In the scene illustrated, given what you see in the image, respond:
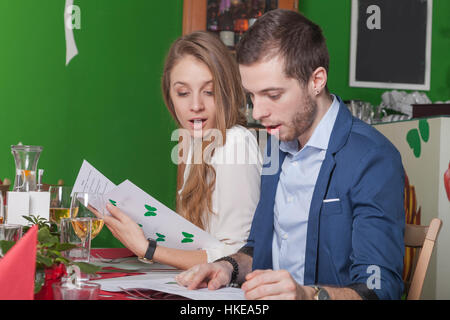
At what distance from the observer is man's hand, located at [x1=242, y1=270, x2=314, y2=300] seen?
874mm

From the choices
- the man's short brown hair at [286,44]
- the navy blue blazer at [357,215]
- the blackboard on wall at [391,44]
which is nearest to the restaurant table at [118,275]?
the navy blue blazer at [357,215]

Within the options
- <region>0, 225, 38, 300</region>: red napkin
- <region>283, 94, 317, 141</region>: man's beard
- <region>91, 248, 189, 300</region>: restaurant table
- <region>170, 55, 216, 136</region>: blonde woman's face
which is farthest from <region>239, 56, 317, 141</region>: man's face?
<region>0, 225, 38, 300</region>: red napkin

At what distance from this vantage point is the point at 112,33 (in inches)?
144

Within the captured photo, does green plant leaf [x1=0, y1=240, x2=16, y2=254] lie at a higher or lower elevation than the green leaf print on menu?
higher

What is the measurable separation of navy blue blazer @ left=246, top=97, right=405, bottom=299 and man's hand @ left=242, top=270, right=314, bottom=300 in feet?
0.73

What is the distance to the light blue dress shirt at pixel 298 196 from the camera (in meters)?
1.37

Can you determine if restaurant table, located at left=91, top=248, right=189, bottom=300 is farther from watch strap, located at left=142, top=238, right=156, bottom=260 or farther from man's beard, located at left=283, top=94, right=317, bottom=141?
man's beard, located at left=283, top=94, right=317, bottom=141

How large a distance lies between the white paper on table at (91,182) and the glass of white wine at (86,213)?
5 centimetres

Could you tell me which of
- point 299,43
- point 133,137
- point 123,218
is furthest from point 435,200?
point 133,137

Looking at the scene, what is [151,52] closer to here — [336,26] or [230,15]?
[230,15]

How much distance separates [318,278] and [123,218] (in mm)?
517

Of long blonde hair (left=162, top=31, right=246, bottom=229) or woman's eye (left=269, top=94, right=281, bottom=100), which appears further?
long blonde hair (left=162, top=31, right=246, bottom=229)
